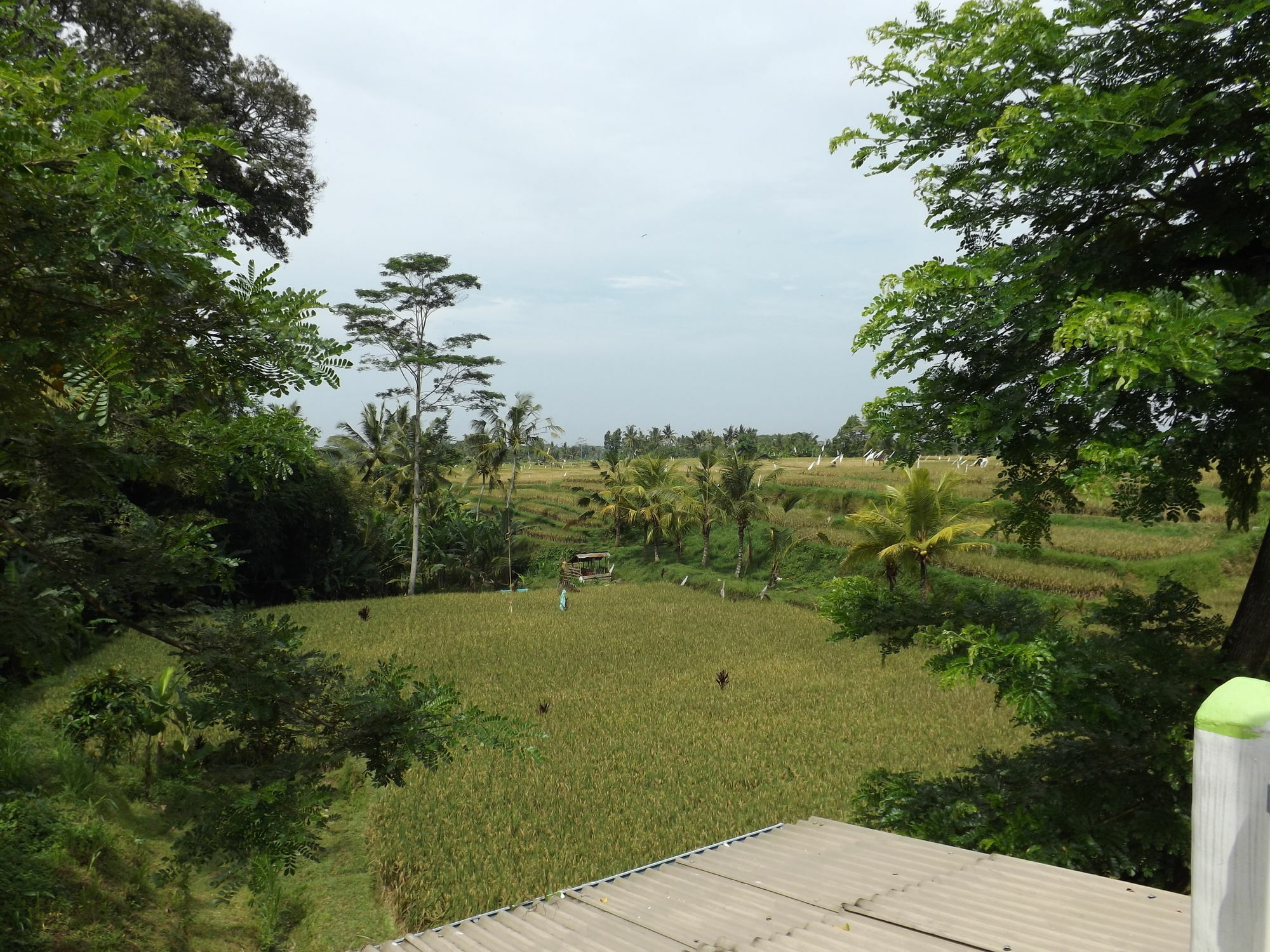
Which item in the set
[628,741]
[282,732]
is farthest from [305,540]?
[282,732]

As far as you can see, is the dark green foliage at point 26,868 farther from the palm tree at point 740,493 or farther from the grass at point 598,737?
the palm tree at point 740,493

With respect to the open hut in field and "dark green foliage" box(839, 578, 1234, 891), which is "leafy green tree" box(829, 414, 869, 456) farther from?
"dark green foliage" box(839, 578, 1234, 891)

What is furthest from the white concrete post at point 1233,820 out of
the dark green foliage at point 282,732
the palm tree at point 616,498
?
the palm tree at point 616,498

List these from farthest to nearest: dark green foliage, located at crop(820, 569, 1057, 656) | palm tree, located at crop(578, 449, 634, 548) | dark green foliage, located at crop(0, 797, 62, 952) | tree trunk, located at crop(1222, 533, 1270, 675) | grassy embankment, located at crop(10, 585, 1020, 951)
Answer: palm tree, located at crop(578, 449, 634, 548), grassy embankment, located at crop(10, 585, 1020, 951), dark green foliage, located at crop(0, 797, 62, 952), dark green foliage, located at crop(820, 569, 1057, 656), tree trunk, located at crop(1222, 533, 1270, 675)

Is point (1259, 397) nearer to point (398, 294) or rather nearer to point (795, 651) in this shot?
point (795, 651)

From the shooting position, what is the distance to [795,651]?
17.7 metres

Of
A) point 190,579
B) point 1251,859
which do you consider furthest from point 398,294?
point 1251,859

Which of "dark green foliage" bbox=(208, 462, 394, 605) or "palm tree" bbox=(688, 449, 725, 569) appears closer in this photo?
"dark green foliage" bbox=(208, 462, 394, 605)

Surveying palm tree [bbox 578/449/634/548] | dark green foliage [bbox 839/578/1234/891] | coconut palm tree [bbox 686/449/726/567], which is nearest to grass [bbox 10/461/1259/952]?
dark green foliage [bbox 839/578/1234/891]

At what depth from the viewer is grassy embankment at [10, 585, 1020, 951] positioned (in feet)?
24.0

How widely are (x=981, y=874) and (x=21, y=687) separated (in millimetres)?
13955

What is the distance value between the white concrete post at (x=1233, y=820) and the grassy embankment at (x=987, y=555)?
4.70 metres

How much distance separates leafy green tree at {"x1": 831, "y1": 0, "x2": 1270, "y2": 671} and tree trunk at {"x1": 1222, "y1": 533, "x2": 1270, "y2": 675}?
1cm

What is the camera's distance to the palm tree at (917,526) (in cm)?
1772
